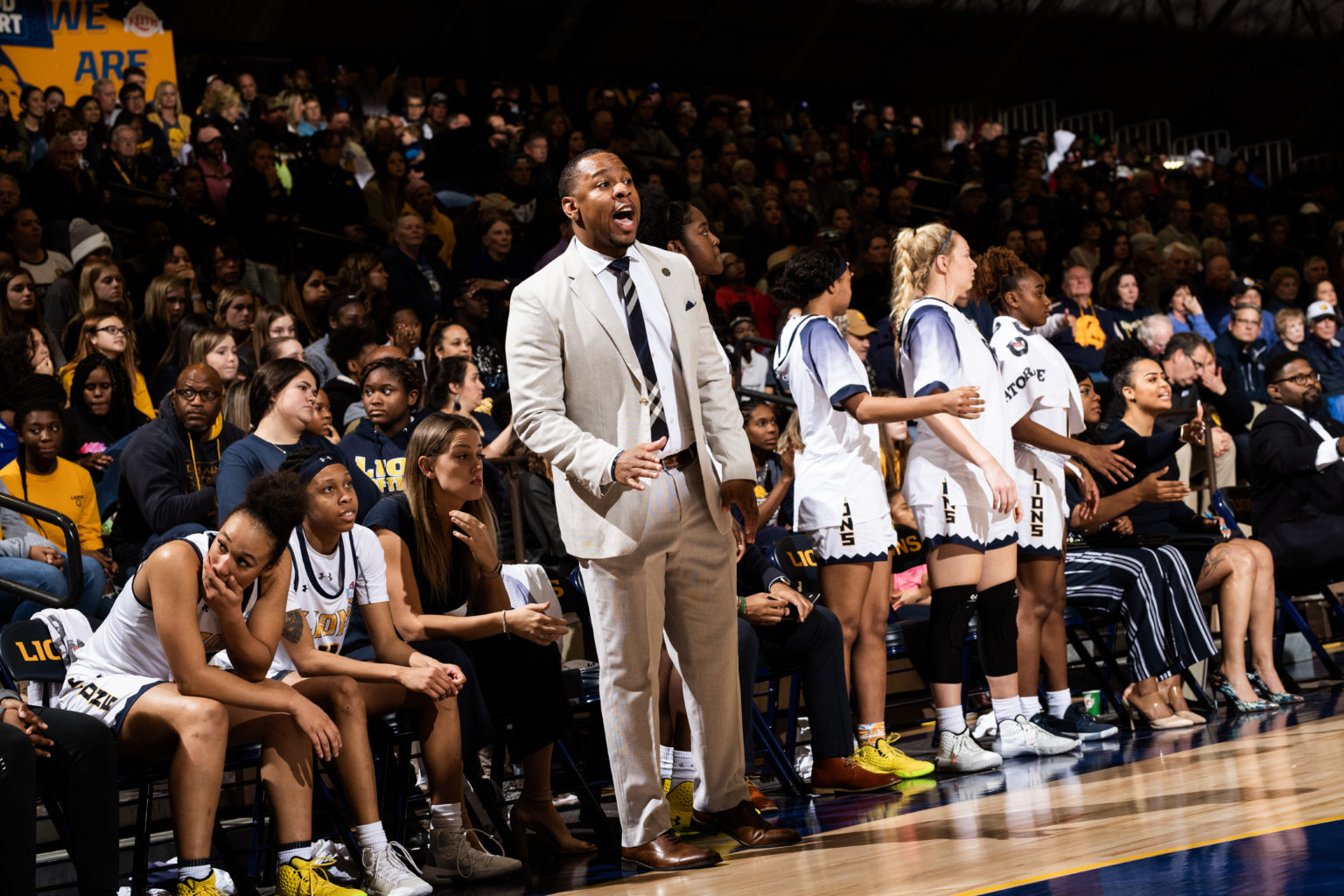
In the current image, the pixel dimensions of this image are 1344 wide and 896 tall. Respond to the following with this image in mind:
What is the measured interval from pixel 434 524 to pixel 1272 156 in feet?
60.2

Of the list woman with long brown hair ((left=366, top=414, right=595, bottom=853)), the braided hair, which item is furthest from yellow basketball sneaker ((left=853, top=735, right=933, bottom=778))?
the braided hair

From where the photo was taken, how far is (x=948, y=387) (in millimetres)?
4656

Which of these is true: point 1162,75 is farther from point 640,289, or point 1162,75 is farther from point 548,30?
point 640,289

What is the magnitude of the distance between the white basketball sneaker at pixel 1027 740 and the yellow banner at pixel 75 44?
9058 mm

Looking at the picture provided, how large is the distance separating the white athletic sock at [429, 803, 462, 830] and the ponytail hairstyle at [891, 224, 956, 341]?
2241 millimetres

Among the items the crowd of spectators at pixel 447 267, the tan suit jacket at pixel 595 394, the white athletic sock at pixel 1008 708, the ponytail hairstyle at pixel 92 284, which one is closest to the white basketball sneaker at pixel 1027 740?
the white athletic sock at pixel 1008 708

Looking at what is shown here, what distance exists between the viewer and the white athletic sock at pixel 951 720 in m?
4.68

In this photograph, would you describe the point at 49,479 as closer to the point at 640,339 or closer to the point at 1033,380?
the point at 640,339

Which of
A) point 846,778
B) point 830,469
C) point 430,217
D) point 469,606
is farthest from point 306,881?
point 430,217

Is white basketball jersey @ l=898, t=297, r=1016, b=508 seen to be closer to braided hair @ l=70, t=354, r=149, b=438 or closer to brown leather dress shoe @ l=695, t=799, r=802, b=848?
brown leather dress shoe @ l=695, t=799, r=802, b=848

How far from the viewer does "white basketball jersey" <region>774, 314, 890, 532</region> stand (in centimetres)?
460

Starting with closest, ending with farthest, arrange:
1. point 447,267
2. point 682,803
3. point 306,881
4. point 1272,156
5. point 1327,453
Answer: point 306,881 → point 682,803 → point 1327,453 → point 447,267 → point 1272,156

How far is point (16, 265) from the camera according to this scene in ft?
25.3

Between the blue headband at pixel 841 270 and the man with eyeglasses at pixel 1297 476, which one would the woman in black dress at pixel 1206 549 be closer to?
the man with eyeglasses at pixel 1297 476
